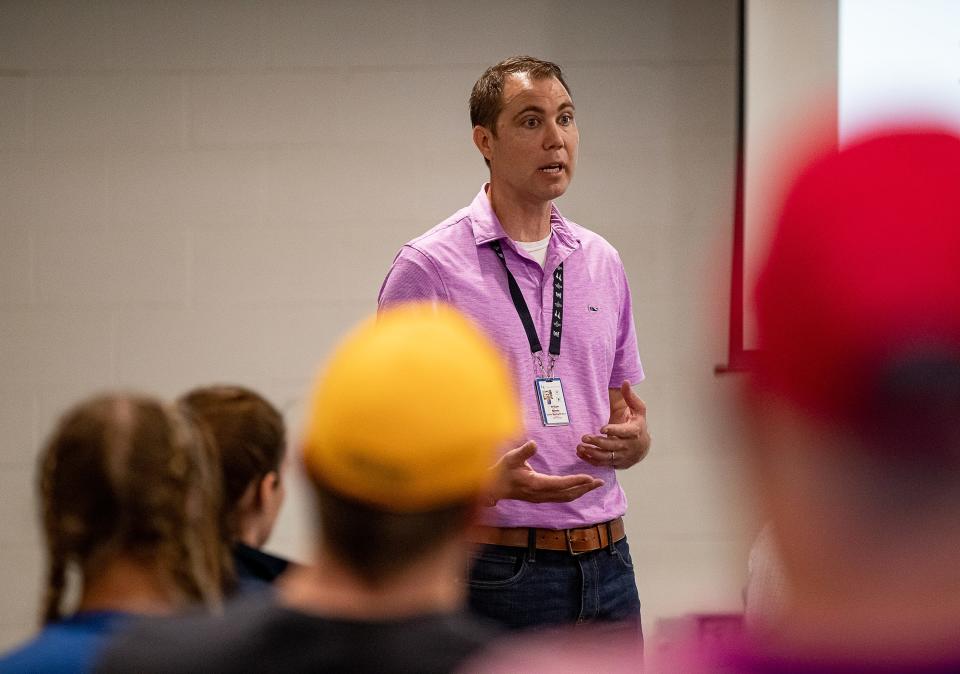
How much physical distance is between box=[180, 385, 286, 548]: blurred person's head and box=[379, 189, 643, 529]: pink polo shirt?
0.56 metres

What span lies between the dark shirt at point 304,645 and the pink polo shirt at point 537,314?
151 centimetres

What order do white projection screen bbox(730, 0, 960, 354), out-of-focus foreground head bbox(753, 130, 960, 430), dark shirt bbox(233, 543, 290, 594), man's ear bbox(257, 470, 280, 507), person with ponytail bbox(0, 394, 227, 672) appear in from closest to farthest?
out-of-focus foreground head bbox(753, 130, 960, 430)
person with ponytail bbox(0, 394, 227, 672)
dark shirt bbox(233, 543, 290, 594)
man's ear bbox(257, 470, 280, 507)
white projection screen bbox(730, 0, 960, 354)

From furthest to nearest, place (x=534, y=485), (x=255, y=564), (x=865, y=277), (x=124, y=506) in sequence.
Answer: (x=534, y=485) < (x=255, y=564) < (x=124, y=506) < (x=865, y=277)

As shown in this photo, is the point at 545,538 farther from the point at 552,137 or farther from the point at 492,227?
the point at 552,137

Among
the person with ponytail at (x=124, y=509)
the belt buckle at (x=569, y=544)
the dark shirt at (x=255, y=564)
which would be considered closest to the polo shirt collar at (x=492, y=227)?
the belt buckle at (x=569, y=544)

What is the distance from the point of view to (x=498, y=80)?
2639mm

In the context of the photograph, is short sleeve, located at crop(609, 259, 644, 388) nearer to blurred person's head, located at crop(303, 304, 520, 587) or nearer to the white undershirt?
the white undershirt

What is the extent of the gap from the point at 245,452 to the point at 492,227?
0.85 metres

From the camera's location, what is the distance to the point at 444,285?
2434 millimetres

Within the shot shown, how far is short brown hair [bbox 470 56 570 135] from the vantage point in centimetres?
261

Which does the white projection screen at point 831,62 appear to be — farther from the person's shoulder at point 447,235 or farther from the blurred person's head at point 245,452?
the blurred person's head at point 245,452

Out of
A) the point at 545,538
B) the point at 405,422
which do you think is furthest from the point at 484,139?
the point at 405,422

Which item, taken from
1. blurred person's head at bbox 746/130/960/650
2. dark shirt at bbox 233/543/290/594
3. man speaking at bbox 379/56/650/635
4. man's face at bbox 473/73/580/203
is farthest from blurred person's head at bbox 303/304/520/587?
man's face at bbox 473/73/580/203

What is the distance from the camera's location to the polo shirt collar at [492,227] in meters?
2.49
